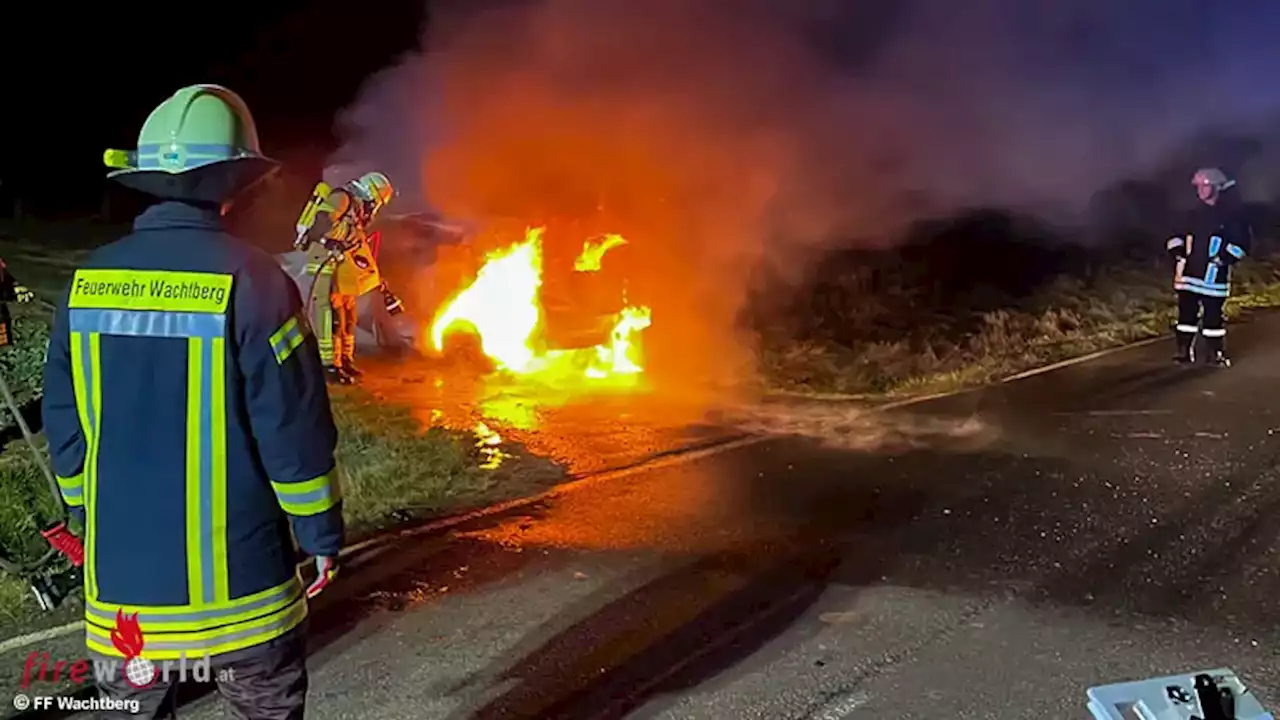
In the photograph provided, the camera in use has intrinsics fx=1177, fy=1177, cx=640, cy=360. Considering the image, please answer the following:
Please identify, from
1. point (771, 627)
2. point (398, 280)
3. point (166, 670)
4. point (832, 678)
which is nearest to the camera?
point (166, 670)

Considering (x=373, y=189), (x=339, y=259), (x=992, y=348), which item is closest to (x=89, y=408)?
(x=339, y=259)

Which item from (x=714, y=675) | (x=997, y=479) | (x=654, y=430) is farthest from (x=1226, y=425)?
(x=714, y=675)

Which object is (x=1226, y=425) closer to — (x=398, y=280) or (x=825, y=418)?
(x=825, y=418)

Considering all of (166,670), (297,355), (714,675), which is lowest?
(714,675)

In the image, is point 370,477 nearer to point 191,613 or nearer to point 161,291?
point 191,613

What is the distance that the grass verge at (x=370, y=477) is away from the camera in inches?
238

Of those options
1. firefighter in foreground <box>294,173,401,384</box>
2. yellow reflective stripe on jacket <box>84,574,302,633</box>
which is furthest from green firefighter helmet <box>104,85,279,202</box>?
firefighter in foreground <box>294,173,401,384</box>

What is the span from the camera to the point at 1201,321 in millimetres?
→ 10719

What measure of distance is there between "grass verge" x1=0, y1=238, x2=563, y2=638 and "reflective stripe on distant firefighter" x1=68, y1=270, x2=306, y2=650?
7.42 ft

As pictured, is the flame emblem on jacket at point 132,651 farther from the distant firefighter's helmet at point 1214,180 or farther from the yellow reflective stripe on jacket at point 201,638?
the distant firefighter's helmet at point 1214,180

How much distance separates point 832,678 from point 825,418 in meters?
4.38

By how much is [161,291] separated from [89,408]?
0.36 m

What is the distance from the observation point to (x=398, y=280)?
1092 cm

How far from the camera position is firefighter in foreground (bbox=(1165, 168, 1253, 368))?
34.0ft
